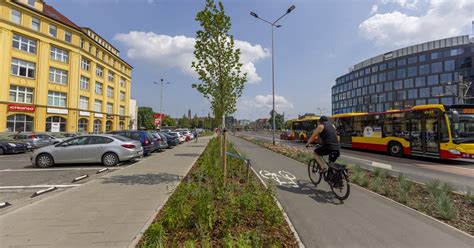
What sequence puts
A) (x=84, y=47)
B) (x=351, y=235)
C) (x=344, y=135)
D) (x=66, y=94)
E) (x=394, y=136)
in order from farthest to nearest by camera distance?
(x=84, y=47) → (x=66, y=94) → (x=344, y=135) → (x=394, y=136) → (x=351, y=235)

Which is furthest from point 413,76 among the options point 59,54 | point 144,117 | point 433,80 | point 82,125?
point 144,117

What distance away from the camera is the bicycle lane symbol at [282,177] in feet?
23.7

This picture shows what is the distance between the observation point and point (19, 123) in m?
28.5

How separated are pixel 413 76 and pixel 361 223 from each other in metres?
76.3

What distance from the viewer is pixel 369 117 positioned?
57.4ft

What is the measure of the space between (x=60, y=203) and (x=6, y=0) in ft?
115

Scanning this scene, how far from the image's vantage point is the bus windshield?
11531 millimetres

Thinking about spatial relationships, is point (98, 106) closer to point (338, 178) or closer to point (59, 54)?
point (59, 54)

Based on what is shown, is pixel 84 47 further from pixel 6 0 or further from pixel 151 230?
pixel 151 230

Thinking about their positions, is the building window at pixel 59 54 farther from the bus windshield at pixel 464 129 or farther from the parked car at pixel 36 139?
the bus windshield at pixel 464 129

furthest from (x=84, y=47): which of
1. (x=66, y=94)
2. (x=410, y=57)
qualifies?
(x=410, y=57)

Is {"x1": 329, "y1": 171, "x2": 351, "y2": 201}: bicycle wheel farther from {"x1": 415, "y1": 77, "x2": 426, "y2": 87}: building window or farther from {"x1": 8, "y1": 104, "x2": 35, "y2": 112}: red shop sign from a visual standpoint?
{"x1": 415, "y1": 77, "x2": 426, "y2": 87}: building window

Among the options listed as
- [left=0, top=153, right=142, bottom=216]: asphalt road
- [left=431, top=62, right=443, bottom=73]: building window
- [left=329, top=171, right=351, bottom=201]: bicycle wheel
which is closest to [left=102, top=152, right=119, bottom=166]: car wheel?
[left=0, top=153, right=142, bottom=216]: asphalt road

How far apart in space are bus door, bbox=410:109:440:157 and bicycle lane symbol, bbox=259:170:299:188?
377 inches
